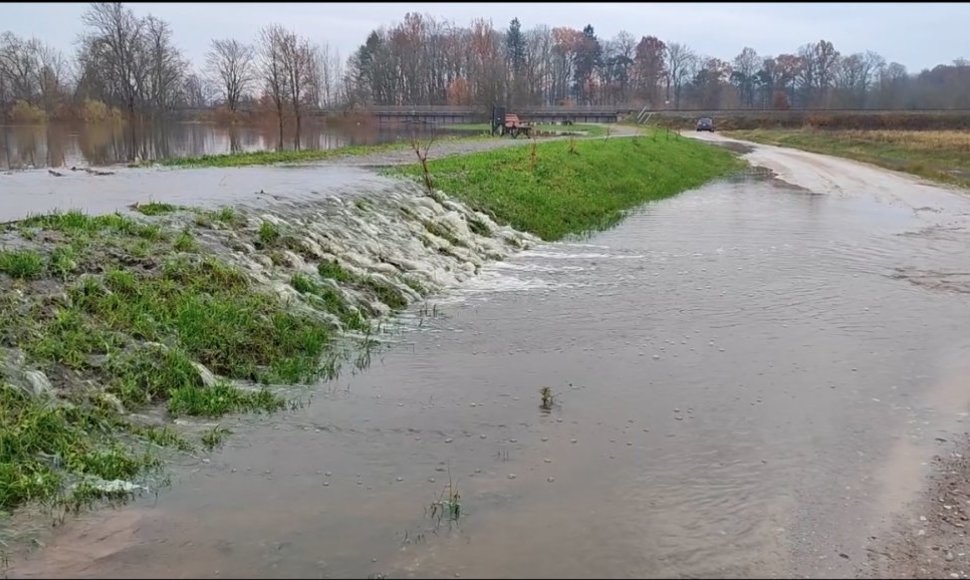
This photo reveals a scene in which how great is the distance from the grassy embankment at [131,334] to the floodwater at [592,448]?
689mm

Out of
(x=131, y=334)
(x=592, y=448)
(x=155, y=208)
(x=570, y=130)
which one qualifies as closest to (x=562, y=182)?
(x=155, y=208)

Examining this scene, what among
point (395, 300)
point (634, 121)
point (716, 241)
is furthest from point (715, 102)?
point (395, 300)

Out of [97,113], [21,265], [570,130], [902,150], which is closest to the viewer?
[21,265]

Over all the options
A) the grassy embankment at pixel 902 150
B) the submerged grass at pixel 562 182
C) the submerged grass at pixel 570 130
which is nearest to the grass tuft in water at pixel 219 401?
the submerged grass at pixel 562 182

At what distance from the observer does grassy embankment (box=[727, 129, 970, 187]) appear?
4172cm

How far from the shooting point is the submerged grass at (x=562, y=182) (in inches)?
837

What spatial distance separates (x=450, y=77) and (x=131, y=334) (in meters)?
126

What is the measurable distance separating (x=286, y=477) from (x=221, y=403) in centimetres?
185

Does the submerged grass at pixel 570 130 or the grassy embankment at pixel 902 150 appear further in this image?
the submerged grass at pixel 570 130

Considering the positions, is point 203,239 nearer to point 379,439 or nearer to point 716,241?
point 379,439

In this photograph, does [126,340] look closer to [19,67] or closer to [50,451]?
[50,451]

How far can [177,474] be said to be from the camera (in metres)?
6.64

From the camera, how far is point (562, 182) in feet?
83.6

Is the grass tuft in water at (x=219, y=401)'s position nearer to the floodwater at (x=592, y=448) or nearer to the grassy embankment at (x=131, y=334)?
the grassy embankment at (x=131, y=334)
